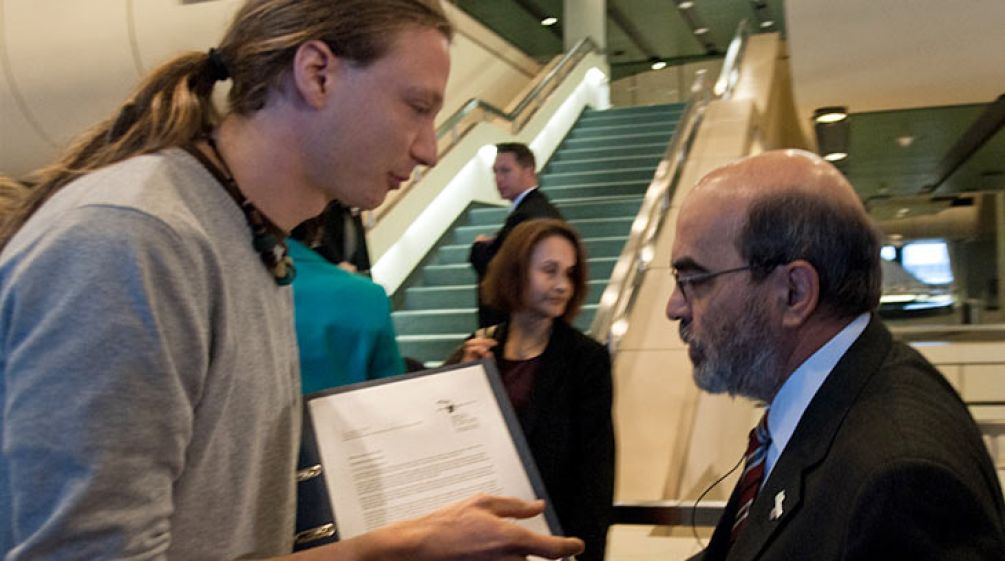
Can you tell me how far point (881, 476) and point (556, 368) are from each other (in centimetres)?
194

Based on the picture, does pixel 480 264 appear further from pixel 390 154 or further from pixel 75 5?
pixel 75 5

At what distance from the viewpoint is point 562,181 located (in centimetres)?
1113

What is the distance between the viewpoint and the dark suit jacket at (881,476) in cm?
120

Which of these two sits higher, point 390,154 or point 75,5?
point 75,5

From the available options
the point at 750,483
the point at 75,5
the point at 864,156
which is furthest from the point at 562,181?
the point at 864,156

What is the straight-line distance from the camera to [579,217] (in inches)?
358

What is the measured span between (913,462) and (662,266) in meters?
6.18

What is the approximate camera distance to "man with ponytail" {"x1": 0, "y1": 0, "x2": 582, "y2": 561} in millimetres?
852

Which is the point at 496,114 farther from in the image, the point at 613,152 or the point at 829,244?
the point at 829,244

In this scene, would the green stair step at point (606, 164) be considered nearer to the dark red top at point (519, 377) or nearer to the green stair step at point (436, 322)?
the green stair step at point (436, 322)

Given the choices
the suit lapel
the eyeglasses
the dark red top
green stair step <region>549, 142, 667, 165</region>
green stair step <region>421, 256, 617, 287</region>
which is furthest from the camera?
green stair step <region>549, 142, 667, 165</region>

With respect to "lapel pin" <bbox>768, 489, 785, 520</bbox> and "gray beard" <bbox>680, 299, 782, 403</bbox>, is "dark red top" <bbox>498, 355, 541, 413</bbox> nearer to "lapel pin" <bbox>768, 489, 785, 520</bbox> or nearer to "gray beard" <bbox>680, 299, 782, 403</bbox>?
"gray beard" <bbox>680, 299, 782, 403</bbox>

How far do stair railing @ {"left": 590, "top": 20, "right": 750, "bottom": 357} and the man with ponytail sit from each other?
4.46m

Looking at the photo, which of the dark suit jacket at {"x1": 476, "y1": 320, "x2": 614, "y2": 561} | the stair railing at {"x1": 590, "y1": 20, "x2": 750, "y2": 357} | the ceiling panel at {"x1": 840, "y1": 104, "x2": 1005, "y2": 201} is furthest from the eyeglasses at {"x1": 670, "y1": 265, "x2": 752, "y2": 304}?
the ceiling panel at {"x1": 840, "y1": 104, "x2": 1005, "y2": 201}
